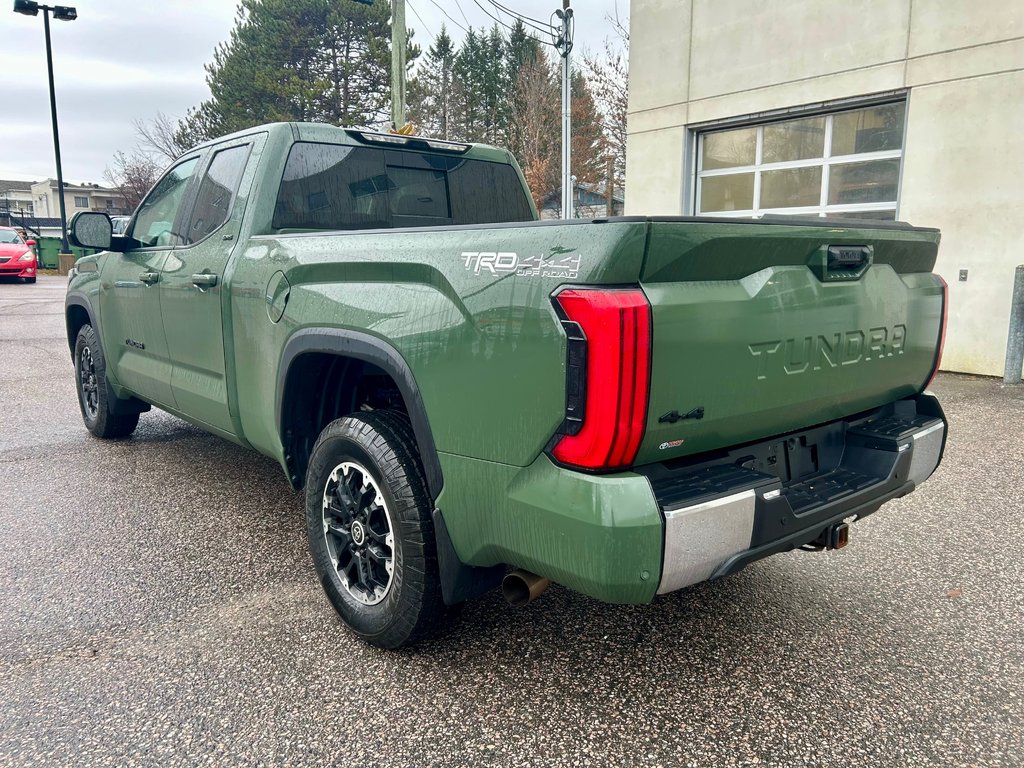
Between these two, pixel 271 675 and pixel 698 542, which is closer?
pixel 698 542

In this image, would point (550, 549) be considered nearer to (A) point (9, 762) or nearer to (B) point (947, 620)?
(A) point (9, 762)

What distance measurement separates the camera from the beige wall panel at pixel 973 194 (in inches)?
298

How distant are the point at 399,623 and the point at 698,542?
3.53 ft

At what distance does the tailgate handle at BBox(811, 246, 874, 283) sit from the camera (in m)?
2.28

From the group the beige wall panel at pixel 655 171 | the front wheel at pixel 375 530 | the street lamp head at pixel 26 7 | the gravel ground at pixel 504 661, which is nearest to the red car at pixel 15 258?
the street lamp head at pixel 26 7

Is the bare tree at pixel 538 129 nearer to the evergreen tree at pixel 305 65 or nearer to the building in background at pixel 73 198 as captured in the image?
the evergreen tree at pixel 305 65

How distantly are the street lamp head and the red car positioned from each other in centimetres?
628

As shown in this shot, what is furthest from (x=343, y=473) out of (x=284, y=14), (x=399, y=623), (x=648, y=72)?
(x=284, y=14)

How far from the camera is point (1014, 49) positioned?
7355mm

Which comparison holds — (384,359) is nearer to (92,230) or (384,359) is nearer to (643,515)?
(643,515)

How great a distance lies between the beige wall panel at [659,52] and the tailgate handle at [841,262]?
859 cm

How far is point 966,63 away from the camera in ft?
25.2

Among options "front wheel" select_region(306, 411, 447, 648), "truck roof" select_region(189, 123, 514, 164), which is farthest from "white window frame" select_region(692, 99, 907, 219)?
"front wheel" select_region(306, 411, 447, 648)

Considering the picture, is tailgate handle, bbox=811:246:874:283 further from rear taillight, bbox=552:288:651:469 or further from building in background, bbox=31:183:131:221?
building in background, bbox=31:183:131:221
